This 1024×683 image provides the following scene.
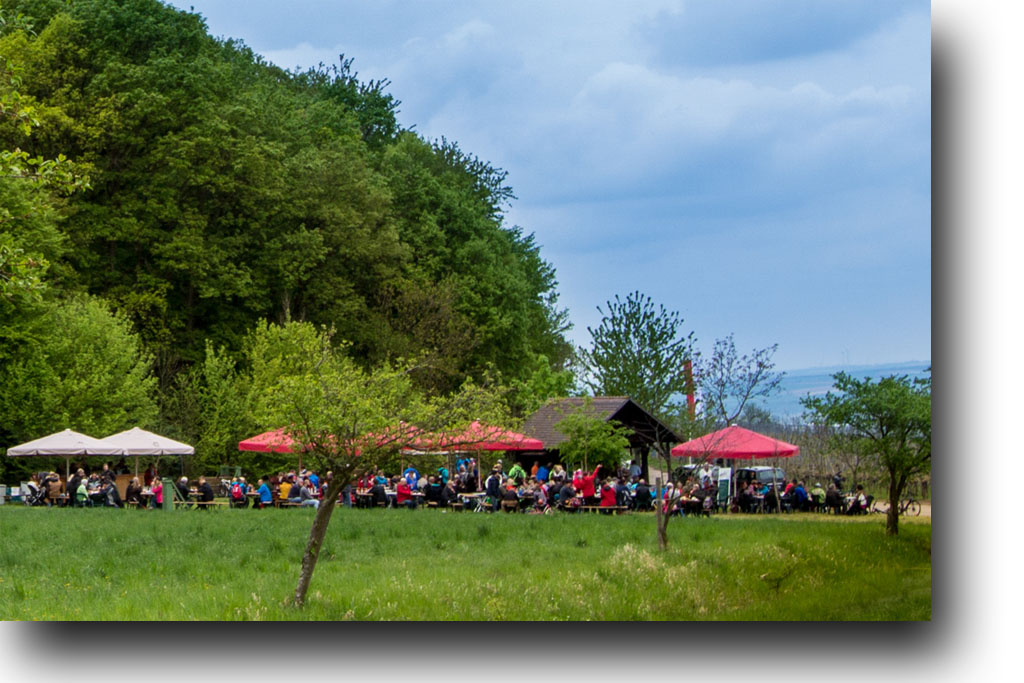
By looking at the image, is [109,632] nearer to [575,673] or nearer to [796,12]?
[575,673]

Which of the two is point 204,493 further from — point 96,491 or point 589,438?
point 589,438

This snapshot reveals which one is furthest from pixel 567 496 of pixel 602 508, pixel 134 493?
pixel 134 493

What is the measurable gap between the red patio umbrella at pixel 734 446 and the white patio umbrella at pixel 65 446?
9.99 meters

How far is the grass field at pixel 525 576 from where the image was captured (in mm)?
7590

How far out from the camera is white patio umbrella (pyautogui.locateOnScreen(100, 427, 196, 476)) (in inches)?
668

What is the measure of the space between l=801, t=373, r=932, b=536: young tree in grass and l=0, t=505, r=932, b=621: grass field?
1.24 feet

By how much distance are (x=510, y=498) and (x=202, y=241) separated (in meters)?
6.08

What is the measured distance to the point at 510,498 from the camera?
51.6ft

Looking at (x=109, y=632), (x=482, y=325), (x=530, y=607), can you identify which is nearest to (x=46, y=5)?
(x=482, y=325)

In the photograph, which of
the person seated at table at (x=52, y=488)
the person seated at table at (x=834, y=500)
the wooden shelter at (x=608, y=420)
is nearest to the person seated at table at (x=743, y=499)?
the wooden shelter at (x=608, y=420)

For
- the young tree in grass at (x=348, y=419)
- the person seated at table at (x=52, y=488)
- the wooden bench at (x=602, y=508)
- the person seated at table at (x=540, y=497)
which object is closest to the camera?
the young tree in grass at (x=348, y=419)

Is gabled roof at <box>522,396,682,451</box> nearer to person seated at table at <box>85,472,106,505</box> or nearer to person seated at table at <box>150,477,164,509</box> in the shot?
person seated at table at <box>150,477,164,509</box>

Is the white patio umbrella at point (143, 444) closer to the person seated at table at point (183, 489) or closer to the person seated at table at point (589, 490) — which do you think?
the person seated at table at point (183, 489)

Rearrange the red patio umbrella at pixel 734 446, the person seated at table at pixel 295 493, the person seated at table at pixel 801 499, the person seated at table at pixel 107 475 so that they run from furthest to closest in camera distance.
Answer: the person seated at table at pixel 107 475
the person seated at table at pixel 295 493
the person seated at table at pixel 801 499
the red patio umbrella at pixel 734 446
